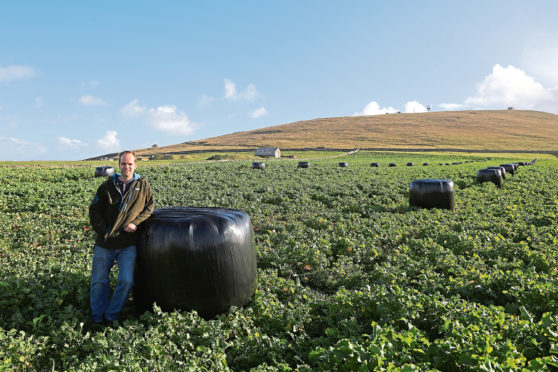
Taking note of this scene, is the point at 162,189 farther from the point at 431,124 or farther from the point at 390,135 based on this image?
the point at 431,124

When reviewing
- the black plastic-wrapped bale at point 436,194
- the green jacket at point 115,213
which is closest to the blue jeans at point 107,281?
the green jacket at point 115,213

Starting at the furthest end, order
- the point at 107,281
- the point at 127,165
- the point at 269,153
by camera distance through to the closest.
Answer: the point at 269,153
the point at 127,165
the point at 107,281

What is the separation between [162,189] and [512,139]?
13649cm

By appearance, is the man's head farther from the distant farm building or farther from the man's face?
the distant farm building

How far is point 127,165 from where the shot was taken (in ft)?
19.1

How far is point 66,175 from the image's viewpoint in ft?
82.1

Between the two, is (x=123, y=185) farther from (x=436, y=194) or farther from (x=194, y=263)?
(x=436, y=194)

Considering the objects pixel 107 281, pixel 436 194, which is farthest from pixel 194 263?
pixel 436 194

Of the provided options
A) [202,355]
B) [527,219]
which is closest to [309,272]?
[202,355]

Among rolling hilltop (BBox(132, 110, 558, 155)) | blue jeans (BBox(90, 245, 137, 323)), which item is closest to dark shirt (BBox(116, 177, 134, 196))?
blue jeans (BBox(90, 245, 137, 323))

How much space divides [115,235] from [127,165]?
1139 mm

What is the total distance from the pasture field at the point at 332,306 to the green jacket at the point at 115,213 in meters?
1.20

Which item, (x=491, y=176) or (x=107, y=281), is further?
(x=491, y=176)

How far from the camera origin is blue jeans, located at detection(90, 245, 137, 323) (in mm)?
5617
